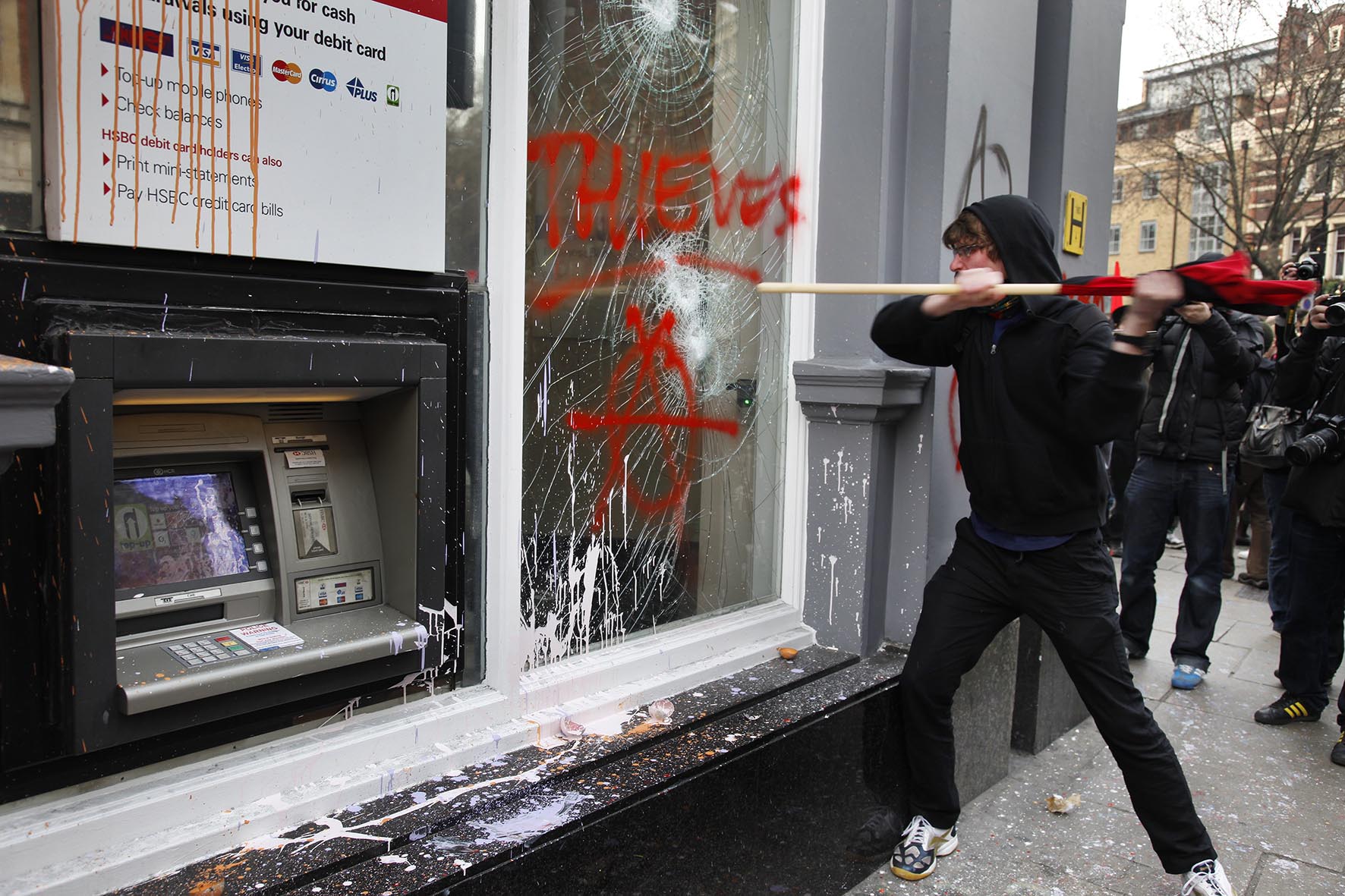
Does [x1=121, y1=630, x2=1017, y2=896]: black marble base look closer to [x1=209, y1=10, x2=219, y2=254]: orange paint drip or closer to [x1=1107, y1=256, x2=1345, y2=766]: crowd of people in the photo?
[x1=209, y1=10, x2=219, y2=254]: orange paint drip

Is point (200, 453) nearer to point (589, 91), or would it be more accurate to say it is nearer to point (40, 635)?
point (40, 635)

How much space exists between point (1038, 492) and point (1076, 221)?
1923mm

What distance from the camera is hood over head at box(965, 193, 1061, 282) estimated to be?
257 cm

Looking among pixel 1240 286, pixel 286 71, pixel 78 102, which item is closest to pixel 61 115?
pixel 78 102

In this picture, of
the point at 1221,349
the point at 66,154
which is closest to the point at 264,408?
the point at 66,154

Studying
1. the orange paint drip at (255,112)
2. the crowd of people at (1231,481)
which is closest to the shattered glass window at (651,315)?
the orange paint drip at (255,112)

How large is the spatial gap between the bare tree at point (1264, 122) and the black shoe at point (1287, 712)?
10893 mm

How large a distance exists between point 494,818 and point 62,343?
1.21 meters

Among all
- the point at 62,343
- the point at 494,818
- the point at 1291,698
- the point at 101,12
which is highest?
the point at 101,12

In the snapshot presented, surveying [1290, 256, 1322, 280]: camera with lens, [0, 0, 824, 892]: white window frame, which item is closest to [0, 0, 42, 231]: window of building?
[0, 0, 824, 892]: white window frame

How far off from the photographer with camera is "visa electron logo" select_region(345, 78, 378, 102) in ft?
12.4

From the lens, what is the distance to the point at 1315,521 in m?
3.97

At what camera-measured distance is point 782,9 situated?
127 inches

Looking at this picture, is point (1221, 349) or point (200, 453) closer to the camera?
point (200, 453)
